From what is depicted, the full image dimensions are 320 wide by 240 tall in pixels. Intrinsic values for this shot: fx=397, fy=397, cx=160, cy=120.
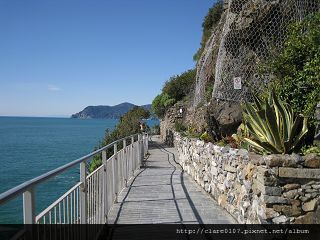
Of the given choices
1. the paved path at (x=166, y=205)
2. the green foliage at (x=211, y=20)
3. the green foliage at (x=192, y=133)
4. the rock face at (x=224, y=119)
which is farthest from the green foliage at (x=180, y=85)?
the paved path at (x=166, y=205)

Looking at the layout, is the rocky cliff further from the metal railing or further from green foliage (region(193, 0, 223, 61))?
green foliage (region(193, 0, 223, 61))

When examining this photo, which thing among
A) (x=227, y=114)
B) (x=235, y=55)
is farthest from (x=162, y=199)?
(x=235, y=55)

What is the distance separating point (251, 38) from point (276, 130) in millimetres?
7375

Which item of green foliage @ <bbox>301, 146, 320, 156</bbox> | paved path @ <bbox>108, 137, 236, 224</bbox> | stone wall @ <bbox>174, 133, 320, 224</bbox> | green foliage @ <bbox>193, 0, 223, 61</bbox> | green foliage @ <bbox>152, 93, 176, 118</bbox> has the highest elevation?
green foliage @ <bbox>193, 0, 223, 61</bbox>

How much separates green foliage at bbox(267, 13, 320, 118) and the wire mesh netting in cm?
205

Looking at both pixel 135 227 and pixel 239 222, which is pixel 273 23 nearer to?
pixel 239 222

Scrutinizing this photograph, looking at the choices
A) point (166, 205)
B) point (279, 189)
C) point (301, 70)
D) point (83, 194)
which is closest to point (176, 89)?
point (301, 70)

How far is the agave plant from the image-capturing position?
5883mm

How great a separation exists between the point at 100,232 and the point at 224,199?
9.05 ft

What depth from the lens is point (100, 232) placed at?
556 centimetres

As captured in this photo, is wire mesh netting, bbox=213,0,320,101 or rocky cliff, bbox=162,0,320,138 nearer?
rocky cliff, bbox=162,0,320,138

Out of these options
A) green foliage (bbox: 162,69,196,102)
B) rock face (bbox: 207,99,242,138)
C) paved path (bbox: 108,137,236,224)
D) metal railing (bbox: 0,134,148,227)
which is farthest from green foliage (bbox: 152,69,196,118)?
metal railing (bbox: 0,134,148,227)

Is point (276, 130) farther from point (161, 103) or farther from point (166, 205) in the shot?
point (161, 103)

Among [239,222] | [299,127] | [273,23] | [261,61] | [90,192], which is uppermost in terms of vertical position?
[273,23]
